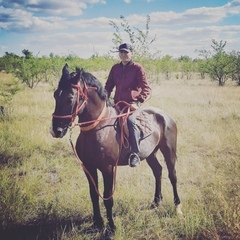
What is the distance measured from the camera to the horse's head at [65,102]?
318 centimetres

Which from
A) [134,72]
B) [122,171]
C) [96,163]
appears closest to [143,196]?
[122,171]

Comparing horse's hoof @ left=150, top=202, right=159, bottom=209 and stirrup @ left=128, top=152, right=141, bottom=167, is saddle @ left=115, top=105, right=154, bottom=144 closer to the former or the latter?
stirrup @ left=128, top=152, right=141, bottom=167

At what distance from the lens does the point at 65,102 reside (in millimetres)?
3207

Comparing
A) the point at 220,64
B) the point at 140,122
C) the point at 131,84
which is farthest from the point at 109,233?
→ the point at 220,64

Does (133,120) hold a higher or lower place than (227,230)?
higher

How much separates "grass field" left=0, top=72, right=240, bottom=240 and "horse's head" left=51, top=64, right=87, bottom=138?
1597 mm

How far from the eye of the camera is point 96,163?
3699 millimetres

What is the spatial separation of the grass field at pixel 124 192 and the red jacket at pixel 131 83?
2.00m

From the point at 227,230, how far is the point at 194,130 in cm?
644

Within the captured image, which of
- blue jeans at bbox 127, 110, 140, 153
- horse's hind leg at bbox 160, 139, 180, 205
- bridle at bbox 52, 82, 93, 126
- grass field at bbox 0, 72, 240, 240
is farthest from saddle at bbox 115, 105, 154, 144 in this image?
grass field at bbox 0, 72, 240, 240

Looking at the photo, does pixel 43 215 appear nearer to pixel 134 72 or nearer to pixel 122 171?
pixel 122 171

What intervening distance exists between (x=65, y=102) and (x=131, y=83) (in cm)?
144

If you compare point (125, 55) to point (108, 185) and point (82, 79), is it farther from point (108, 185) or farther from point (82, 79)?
point (108, 185)

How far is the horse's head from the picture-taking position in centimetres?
318
